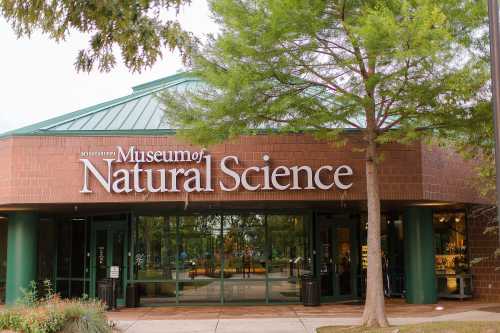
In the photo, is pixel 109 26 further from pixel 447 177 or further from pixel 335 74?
pixel 447 177

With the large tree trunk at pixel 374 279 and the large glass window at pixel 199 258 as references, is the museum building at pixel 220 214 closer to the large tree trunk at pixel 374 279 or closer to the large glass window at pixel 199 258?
the large glass window at pixel 199 258

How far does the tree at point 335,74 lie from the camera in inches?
472

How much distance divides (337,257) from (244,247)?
3.30m

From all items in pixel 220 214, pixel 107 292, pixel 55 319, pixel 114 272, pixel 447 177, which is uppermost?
pixel 447 177

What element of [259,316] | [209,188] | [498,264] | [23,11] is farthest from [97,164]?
[498,264]

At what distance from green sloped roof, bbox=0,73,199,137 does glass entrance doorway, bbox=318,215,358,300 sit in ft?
21.7

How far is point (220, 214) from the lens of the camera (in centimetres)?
2041

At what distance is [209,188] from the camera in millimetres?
17188

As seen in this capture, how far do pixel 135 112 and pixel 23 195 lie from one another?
483 centimetres

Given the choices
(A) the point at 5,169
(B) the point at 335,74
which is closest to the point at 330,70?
(B) the point at 335,74

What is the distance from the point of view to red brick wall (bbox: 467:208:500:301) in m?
20.8

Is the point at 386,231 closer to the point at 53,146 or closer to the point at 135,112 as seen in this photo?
the point at 135,112

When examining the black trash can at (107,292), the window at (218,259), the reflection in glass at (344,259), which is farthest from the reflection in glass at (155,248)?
the reflection in glass at (344,259)

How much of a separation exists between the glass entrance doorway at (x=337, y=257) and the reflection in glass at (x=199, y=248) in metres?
3.49
